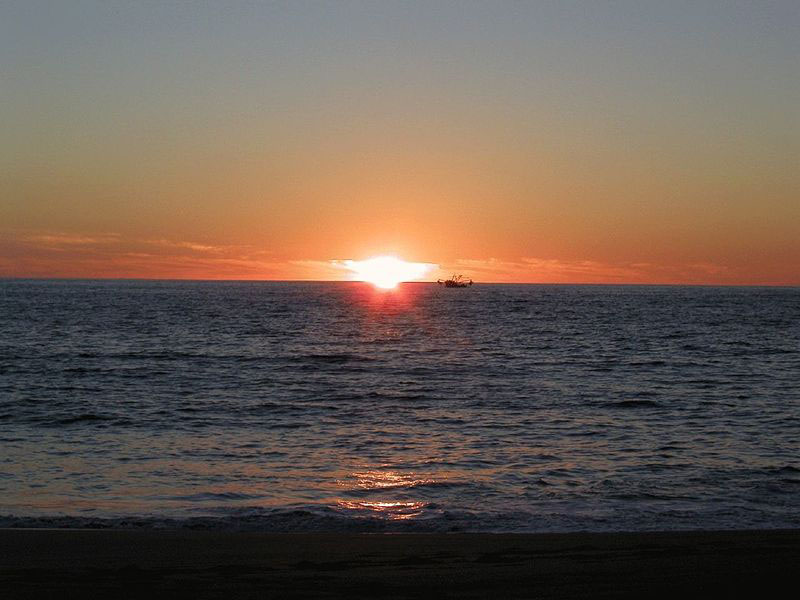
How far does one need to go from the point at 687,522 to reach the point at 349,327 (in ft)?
207

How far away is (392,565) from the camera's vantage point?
367 inches

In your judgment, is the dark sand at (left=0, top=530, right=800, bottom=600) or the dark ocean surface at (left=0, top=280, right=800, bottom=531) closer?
the dark sand at (left=0, top=530, right=800, bottom=600)

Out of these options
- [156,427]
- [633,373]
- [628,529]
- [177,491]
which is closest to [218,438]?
[156,427]

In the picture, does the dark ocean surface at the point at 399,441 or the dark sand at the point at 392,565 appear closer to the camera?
the dark sand at the point at 392,565

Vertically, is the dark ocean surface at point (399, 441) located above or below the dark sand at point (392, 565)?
below

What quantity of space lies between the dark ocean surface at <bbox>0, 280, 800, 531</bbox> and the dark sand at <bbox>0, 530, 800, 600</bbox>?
113 cm

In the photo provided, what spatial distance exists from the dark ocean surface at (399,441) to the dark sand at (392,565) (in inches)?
44.3

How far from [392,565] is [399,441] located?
32.8ft

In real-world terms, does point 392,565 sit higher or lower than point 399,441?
higher

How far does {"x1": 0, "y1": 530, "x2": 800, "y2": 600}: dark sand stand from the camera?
8.34 metres

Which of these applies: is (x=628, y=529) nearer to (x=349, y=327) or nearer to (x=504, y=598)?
(x=504, y=598)

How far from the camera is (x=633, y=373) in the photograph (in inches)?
1441

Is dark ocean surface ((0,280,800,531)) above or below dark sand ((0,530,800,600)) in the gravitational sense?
below

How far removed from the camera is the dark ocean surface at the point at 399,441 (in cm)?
1273
